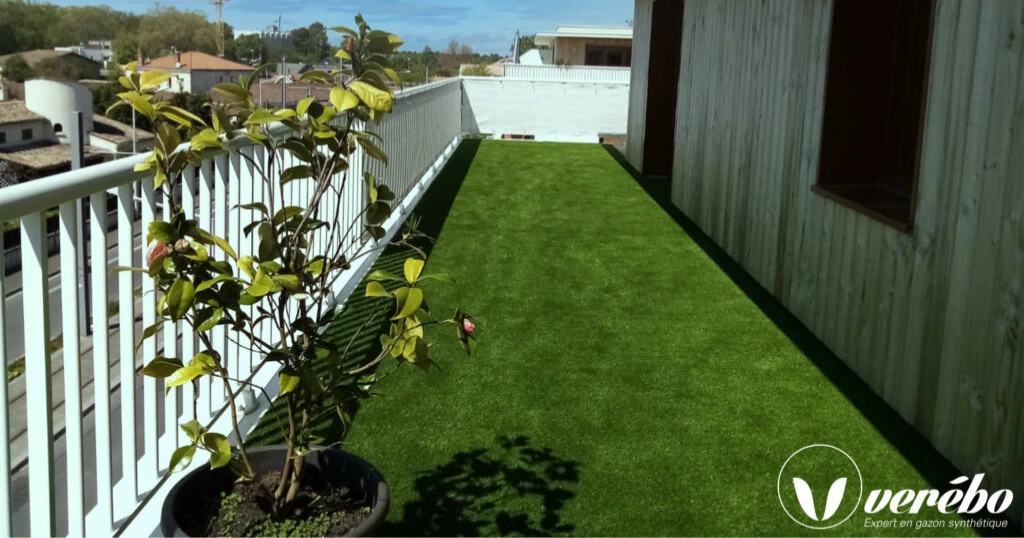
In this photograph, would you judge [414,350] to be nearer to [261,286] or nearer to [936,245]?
[261,286]

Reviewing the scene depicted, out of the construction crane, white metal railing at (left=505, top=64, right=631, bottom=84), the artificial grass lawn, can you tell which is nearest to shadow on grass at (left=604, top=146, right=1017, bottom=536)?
the artificial grass lawn

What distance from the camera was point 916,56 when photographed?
451 cm

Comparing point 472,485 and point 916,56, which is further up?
point 916,56

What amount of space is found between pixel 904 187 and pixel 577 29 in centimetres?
3083

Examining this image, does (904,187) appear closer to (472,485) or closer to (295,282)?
(472,485)

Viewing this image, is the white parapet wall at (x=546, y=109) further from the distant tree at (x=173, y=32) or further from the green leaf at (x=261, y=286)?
the distant tree at (x=173, y=32)

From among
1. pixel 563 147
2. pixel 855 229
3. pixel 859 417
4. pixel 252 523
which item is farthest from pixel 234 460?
pixel 563 147

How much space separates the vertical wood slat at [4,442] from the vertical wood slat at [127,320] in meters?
0.46

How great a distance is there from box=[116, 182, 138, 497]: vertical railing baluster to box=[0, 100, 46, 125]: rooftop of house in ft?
215

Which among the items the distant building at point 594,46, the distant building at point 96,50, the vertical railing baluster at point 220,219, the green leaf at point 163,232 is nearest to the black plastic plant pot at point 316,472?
the green leaf at point 163,232

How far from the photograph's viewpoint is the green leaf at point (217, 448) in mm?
1781

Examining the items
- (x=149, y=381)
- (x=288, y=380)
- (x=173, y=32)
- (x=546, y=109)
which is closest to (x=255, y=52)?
(x=149, y=381)

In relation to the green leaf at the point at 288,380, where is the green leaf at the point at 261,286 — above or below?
above

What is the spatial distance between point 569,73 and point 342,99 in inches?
973
